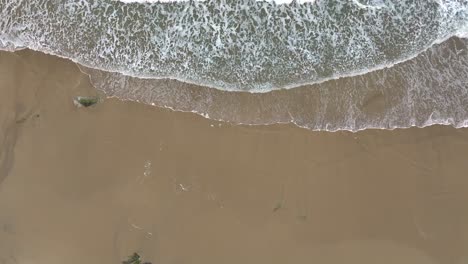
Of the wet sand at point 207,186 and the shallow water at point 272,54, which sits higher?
the shallow water at point 272,54

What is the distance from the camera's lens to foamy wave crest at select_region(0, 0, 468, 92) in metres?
5.22

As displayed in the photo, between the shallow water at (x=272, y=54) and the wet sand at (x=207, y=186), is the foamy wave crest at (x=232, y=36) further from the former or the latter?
the wet sand at (x=207, y=186)

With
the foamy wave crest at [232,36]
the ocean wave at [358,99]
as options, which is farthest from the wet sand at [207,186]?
the foamy wave crest at [232,36]

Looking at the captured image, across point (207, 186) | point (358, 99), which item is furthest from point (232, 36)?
point (207, 186)

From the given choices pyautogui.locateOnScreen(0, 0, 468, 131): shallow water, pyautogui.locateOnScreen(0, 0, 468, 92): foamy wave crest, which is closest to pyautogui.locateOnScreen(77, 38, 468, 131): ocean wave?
pyautogui.locateOnScreen(0, 0, 468, 131): shallow water

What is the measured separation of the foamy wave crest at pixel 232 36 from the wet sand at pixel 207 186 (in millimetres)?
440

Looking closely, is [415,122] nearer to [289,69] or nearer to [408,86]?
[408,86]

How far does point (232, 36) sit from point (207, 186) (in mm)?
1685

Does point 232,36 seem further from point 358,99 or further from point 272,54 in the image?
point 358,99

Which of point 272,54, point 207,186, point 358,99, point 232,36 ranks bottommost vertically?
point 207,186

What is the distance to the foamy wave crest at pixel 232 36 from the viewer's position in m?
5.22

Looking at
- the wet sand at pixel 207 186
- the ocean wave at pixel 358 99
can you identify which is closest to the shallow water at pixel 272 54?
the ocean wave at pixel 358 99

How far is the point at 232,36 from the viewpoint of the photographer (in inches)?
209

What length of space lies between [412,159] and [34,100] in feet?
13.8
